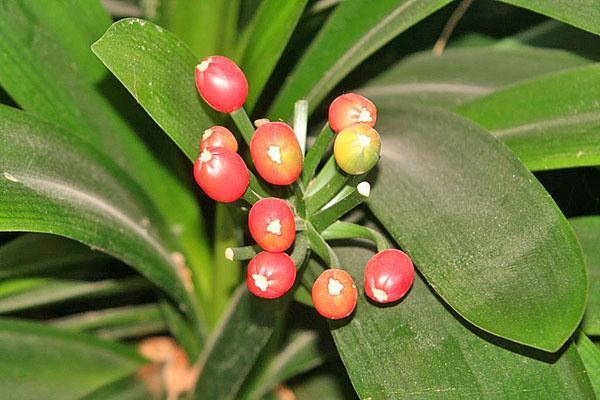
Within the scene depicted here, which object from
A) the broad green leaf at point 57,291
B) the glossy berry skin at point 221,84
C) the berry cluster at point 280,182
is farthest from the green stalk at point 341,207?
the broad green leaf at point 57,291

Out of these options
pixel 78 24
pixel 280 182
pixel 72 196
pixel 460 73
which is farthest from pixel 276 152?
pixel 460 73

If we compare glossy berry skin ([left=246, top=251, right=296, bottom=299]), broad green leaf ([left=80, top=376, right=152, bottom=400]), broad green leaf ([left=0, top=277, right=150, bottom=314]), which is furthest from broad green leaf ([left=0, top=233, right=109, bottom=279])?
glossy berry skin ([left=246, top=251, right=296, bottom=299])

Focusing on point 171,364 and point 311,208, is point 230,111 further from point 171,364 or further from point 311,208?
point 171,364

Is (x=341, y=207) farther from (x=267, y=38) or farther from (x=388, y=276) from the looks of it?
(x=267, y=38)

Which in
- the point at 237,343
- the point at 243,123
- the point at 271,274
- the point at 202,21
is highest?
the point at 202,21

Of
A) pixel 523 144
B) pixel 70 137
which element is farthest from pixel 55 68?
pixel 523 144

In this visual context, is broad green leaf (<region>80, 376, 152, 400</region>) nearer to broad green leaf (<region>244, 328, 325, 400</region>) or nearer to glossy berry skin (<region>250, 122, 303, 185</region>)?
broad green leaf (<region>244, 328, 325, 400</region>)
